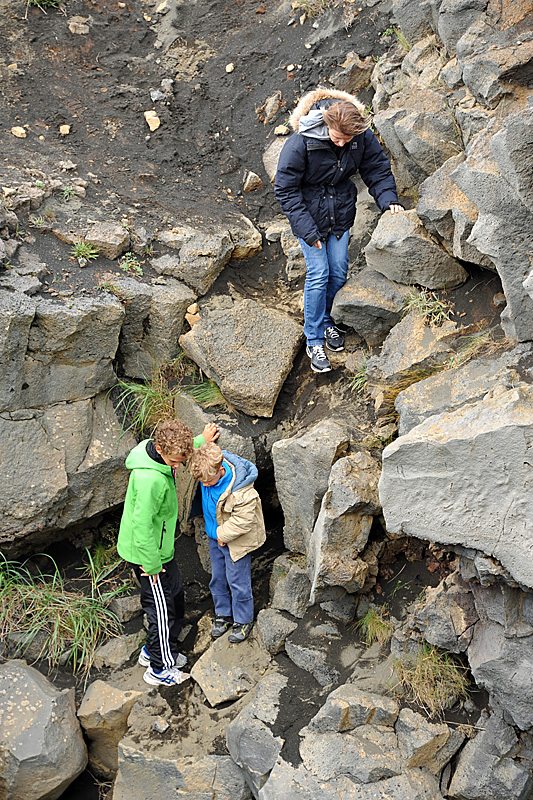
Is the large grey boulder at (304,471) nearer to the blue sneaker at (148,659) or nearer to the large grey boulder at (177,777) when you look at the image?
the blue sneaker at (148,659)

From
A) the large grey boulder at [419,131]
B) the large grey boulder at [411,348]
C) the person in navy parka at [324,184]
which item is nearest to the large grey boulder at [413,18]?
the large grey boulder at [419,131]

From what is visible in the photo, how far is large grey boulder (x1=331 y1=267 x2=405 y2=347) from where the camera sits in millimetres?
4750

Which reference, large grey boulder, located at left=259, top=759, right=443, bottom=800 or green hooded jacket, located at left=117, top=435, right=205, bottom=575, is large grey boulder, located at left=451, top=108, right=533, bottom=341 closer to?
green hooded jacket, located at left=117, top=435, right=205, bottom=575

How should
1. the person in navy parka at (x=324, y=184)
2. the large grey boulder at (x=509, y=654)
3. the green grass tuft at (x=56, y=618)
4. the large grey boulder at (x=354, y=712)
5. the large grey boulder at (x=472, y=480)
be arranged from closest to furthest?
the large grey boulder at (x=472, y=480), the large grey boulder at (x=509, y=654), the large grey boulder at (x=354, y=712), the person in navy parka at (x=324, y=184), the green grass tuft at (x=56, y=618)

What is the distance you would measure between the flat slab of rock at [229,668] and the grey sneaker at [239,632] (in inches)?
1.3

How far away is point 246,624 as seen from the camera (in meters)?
4.59

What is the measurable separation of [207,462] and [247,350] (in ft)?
4.07

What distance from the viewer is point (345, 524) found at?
4.10 m

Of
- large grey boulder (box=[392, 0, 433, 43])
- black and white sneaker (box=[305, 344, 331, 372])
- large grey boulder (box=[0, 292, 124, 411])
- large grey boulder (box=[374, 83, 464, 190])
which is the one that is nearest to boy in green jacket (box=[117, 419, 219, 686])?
black and white sneaker (box=[305, 344, 331, 372])

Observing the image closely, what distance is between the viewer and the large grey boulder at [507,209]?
11.3 feet

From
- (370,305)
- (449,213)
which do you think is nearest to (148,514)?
(370,305)

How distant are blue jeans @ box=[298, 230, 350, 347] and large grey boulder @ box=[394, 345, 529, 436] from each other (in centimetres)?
97

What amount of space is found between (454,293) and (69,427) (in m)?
2.97

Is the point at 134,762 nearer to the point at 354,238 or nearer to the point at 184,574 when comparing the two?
the point at 184,574
